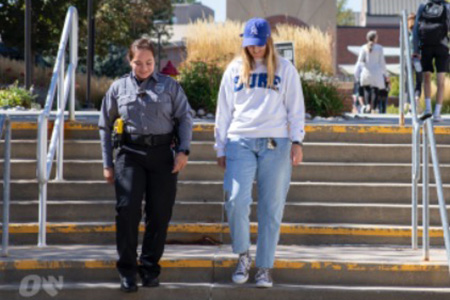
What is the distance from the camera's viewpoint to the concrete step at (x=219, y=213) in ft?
27.5

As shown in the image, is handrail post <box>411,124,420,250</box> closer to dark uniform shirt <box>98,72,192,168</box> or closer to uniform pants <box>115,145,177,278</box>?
dark uniform shirt <box>98,72,192,168</box>

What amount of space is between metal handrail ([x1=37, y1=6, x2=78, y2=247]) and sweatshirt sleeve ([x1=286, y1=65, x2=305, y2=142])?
6.58ft

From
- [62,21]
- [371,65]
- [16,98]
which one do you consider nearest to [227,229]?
[16,98]

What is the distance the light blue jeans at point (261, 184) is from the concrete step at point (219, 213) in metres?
1.54

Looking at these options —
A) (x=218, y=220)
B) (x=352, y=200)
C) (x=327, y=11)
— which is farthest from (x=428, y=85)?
(x=327, y=11)

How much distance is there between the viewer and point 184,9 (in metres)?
89.5

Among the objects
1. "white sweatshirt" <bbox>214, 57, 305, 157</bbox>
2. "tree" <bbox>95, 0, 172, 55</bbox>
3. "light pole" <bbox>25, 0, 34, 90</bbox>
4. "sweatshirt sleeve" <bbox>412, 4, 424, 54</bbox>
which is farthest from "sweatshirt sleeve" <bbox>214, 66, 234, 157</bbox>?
"tree" <bbox>95, 0, 172, 55</bbox>

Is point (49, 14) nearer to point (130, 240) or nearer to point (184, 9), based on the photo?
point (130, 240)

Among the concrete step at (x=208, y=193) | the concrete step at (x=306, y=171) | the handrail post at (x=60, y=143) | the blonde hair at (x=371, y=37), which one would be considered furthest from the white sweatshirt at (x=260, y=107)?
the blonde hair at (x=371, y=37)

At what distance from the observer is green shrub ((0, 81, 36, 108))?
50.2 feet

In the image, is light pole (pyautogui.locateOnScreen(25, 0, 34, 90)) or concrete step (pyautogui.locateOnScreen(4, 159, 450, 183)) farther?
light pole (pyautogui.locateOnScreen(25, 0, 34, 90))

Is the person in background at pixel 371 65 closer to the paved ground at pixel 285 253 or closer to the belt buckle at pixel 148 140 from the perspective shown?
the paved ground at pixel 285 253

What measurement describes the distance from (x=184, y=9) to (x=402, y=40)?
8063cm

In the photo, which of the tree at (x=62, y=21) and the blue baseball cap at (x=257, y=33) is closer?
the blue baseball cap at (x=257, y=33)
